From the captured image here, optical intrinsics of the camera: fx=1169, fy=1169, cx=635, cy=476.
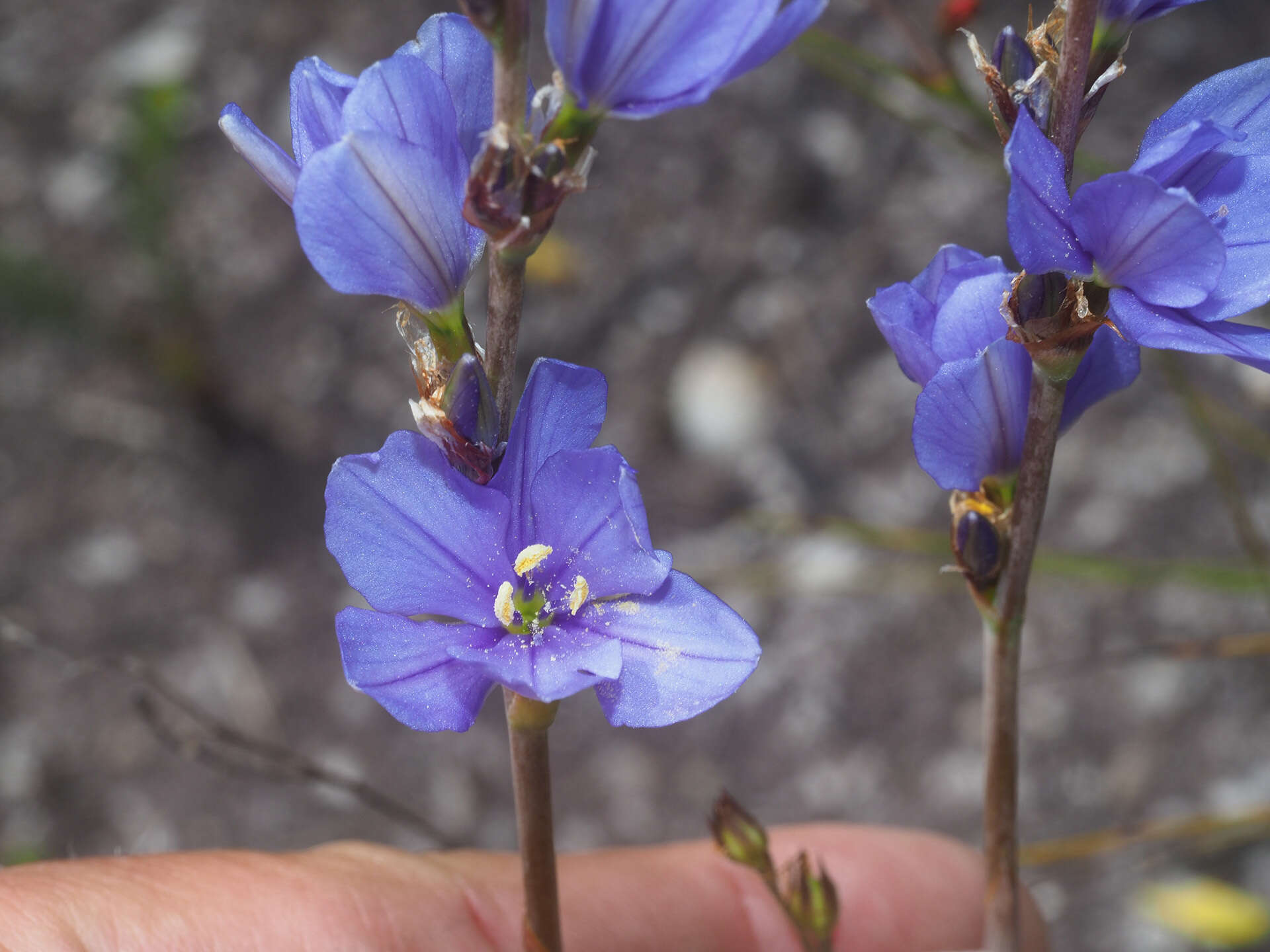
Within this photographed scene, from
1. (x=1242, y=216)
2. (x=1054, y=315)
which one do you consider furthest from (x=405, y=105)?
(x=1242, y=216)

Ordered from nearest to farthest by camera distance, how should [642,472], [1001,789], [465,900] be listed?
[1001,789], [465,900], [642,472]

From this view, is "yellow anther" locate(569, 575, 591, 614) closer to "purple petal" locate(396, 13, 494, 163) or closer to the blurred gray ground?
"purple petal" locate(396, 13, 494, 163)

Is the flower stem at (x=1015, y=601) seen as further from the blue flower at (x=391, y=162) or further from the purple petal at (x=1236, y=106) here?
the blue flower at (x=391, y=162)

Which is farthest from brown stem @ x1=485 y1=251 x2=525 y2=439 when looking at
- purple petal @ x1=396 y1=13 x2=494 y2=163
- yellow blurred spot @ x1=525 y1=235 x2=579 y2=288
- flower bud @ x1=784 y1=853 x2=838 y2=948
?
yellow blurred spot @ x1=525 y1=235 x2=579 y2=288

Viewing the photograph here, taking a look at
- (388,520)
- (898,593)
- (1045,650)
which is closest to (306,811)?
(898,593)

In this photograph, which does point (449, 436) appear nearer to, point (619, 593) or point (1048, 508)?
point (619, 593)

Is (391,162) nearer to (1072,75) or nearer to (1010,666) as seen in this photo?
(1072,75)
